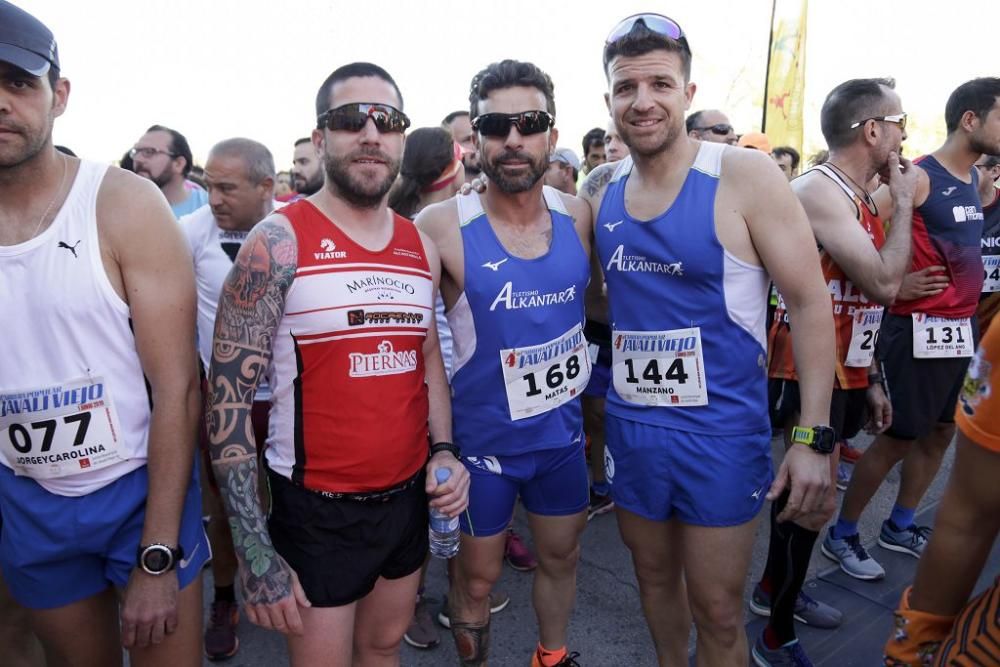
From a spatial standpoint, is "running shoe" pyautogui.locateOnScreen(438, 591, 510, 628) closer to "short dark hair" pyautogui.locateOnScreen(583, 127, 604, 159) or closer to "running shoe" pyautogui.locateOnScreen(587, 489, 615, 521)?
"running shoe" pyautogui.locateOnScreen(587, 489, 615, 521)

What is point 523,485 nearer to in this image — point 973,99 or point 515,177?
point 515,177

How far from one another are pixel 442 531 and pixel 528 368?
67 cm

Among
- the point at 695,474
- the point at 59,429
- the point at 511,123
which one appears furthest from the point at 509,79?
the point at 59,429

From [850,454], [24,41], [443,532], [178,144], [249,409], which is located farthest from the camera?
[850,454]

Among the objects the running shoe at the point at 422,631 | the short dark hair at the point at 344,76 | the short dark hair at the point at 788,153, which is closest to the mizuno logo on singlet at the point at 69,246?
the short dark hair at the point at 344,76

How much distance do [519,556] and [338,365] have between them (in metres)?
2.37

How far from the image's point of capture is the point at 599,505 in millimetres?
4406

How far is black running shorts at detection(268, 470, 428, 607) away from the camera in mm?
1911

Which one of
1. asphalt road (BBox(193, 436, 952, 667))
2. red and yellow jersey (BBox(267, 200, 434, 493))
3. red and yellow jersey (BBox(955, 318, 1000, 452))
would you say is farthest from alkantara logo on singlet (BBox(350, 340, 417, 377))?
asphalt road (BBox(193, 436, 952, 667))

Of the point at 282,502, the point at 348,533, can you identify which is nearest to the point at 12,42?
the point at 282,502

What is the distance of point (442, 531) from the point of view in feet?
7.02

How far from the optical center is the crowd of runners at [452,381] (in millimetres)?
1666

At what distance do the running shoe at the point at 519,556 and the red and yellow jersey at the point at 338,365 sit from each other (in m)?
2.04

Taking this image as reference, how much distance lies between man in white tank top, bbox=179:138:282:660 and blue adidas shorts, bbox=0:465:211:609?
3.80 ft
